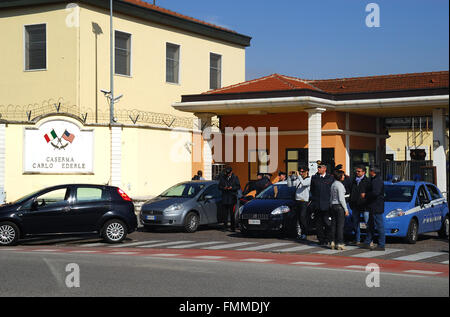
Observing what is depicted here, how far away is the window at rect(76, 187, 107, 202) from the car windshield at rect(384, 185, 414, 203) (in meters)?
7.12

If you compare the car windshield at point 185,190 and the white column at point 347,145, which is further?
the white column at point 347,145

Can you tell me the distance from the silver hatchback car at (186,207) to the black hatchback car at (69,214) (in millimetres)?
2258

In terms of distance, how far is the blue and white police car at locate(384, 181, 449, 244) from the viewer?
1720 centimetres

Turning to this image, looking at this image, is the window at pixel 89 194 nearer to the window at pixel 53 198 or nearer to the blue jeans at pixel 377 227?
the window at pixel 53 198

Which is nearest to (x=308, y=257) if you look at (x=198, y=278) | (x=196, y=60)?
(x=198, y=278)

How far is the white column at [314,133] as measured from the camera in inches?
1121

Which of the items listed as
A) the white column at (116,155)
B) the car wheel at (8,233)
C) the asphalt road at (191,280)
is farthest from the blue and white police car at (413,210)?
the white column at (116,155)

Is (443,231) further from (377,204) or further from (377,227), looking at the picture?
(377,204)

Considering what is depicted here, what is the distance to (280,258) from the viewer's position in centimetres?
1480

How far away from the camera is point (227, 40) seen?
132 feet

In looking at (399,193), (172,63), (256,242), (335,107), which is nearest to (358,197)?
(399,193)

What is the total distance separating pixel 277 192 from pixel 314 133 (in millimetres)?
8782

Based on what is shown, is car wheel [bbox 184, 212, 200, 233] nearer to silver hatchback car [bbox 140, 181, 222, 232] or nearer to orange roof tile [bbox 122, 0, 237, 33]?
silver hatchback car [bbox 140, 181, 222, 232]
